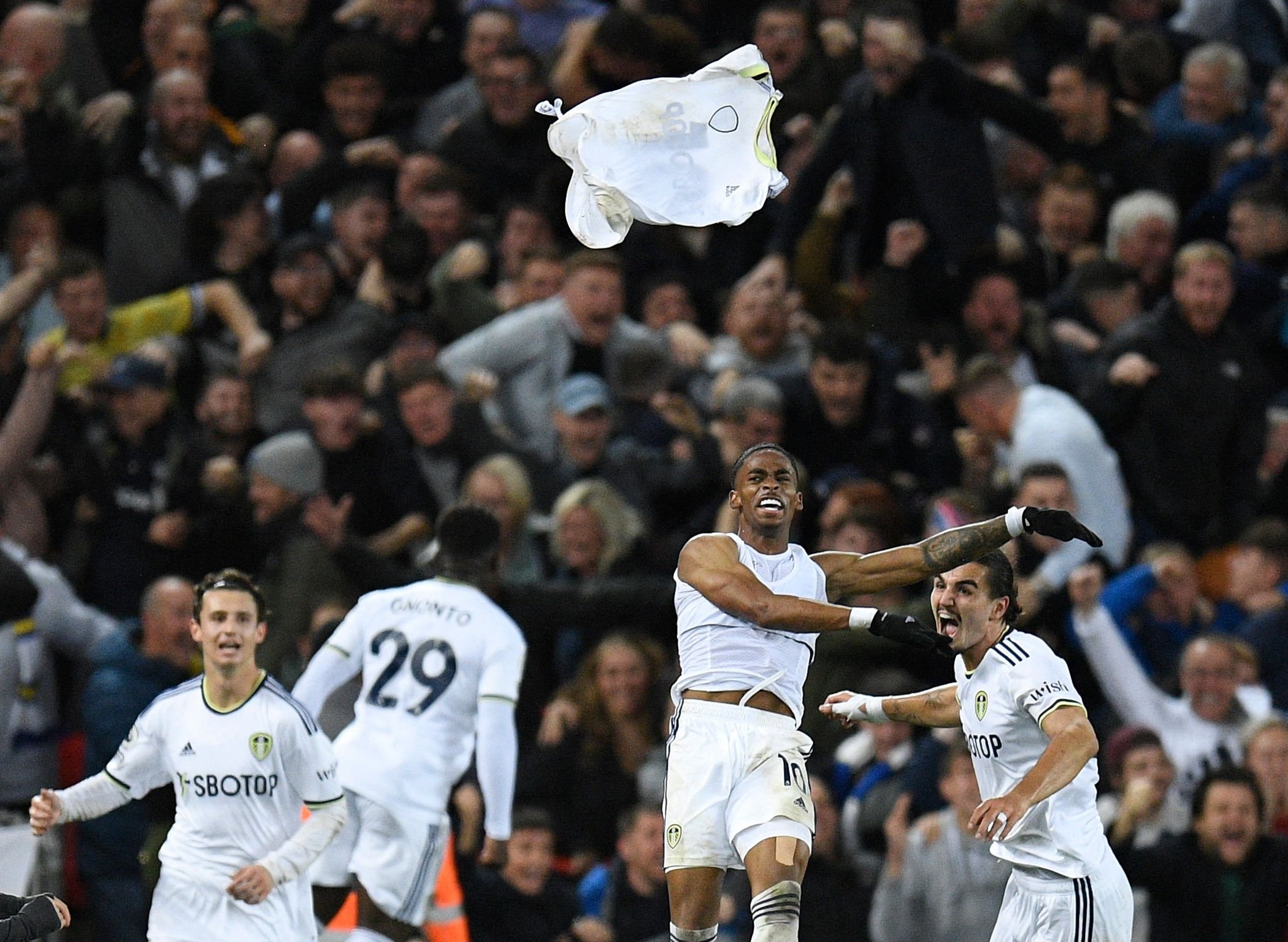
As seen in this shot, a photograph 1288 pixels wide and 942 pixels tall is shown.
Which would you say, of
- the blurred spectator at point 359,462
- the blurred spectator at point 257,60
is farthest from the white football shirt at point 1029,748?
the blurred spectator at point 257,60

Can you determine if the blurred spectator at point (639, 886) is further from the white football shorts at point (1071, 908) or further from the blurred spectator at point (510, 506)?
the white football shorts at point (1071, 908)

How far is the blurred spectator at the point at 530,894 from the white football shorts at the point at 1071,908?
3.46 metres

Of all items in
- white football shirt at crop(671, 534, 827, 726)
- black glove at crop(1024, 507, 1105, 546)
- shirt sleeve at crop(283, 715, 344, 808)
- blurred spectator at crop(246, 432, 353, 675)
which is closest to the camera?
black glove at crop(1024, 507, 1105, 546)

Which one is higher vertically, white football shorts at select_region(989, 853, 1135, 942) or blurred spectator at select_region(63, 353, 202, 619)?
white football shorts at select_region(989, 853, 1135, 942)

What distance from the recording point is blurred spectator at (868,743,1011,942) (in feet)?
37.1

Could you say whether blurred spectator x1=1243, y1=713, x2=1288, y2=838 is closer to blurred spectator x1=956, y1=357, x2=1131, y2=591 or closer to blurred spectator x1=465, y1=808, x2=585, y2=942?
blurred spectator x1=956, y1=357, x2=1131, y2=591

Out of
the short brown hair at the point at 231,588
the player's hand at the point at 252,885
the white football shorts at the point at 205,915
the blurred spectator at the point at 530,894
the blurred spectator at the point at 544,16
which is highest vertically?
the short brown hair at the point at 231,588

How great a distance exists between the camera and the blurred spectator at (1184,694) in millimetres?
12094

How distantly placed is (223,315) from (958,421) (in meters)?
4.41

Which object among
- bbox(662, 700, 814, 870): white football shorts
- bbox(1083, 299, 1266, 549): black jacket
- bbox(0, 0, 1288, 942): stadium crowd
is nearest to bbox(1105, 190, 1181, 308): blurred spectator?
bbox(0, 0, 1288, 942): stadium crowd

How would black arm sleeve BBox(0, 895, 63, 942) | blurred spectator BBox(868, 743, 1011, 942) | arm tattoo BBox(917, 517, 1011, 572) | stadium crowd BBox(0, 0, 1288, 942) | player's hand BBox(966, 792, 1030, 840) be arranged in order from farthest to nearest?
1. stadium crowd BBox(0, 0, 1288, 942)
2. blurred spectator BBox(868, 743, 1011, 942)
3. arm tattoo BBox(917, 517, 1011, 572)
4. black arm sleeve BBox(0, 895, 63, 942)
5. player's hand BBox(966, 792, 1030, 840)

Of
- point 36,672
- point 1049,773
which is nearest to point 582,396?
point 36,672

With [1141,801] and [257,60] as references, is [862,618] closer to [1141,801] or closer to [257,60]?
[1141,801]

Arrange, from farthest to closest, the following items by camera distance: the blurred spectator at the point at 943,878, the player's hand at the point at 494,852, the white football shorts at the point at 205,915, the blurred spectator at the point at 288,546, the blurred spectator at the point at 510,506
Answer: the blurred spectator at the point at 510,506 < the blurred spectator at the point at 288,546 < the blurred spectator at the point at 943,878 < the player's hand at the point at 494,852 < the white football shorts at the point at 205,915
